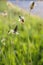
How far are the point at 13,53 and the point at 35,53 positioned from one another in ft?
0.83

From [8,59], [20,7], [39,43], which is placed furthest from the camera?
[20,7]

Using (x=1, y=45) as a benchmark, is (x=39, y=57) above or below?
below

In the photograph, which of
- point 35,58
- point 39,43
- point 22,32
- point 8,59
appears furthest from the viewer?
point 22,32

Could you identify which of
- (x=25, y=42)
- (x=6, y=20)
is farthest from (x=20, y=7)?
(x=25, y=42)

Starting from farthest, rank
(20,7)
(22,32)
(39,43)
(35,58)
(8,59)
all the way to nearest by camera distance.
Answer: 1. (20,7)
2. (22,32)
3. (39,43)
4. (35,58)
5. (8,59)

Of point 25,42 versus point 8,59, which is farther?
point 25,42

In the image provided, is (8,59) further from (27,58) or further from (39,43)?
(39,43)

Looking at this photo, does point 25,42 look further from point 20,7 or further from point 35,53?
point 20,7

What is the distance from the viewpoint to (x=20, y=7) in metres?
3.92

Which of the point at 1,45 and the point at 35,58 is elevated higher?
the point at 1,45

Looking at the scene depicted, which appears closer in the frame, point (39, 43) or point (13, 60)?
point (13, 60)

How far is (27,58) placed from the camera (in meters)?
2.19

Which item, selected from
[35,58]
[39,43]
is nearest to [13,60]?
[35,58]

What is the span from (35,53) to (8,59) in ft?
1.01
